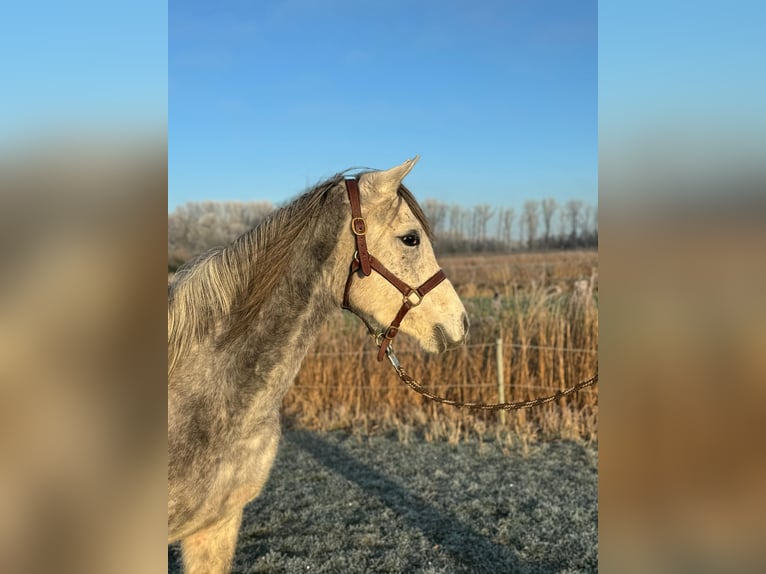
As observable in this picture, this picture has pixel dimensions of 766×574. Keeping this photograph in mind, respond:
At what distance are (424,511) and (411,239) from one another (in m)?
3.57

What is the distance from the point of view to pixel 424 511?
4.98m

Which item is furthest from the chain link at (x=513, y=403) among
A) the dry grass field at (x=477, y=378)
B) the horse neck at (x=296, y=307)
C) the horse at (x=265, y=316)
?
the dry grass field at (x=477, y=378)

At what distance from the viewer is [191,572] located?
232cm

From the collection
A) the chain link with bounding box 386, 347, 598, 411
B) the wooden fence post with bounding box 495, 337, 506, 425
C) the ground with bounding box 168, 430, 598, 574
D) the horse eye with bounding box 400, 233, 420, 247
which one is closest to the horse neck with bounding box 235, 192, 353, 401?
the horse eye with bounding box 400, 233, 420, 247

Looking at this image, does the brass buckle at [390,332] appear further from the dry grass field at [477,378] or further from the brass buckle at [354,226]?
the dry grass field at [477,378]

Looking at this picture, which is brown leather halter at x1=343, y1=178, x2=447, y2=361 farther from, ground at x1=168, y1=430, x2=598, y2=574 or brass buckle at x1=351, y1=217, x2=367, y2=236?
ground at x1=168, y1=430, x2=598, y2=574

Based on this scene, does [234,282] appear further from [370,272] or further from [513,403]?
[513,403]

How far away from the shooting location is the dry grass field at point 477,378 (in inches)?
296

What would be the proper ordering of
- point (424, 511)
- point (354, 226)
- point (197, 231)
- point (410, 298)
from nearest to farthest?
point (354, 226) → point (410, 298) → point (424, 511) → point (197, 231)

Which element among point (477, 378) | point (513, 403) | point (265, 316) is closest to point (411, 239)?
point (265, 316)
